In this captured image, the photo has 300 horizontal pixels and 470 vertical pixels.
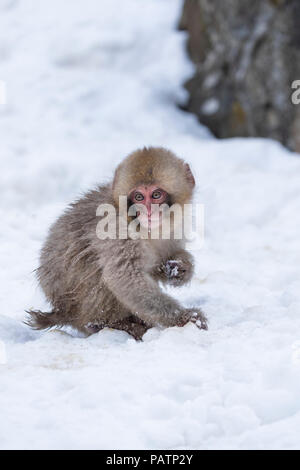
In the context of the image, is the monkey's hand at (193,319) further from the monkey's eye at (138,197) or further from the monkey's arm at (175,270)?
the monkey's eye at (138,197)

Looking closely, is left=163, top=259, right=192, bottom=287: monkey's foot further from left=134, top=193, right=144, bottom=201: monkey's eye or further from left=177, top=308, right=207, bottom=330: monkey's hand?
left=134, top=193, right=144, bottom=201: monkey's eye

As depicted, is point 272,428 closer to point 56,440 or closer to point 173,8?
point 56,440

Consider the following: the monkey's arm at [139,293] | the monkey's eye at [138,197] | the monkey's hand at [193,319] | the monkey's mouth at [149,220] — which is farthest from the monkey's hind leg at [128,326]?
the monkey's eye at [138,197]

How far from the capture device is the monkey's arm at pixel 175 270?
12.4ft

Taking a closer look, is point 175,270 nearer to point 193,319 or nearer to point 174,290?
point 193,319

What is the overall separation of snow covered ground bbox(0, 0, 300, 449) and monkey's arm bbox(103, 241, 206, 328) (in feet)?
0.29

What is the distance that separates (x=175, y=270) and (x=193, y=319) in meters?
0.39

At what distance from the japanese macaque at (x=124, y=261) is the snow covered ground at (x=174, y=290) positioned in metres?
0.17

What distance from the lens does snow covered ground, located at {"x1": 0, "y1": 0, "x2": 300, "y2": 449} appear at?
248cm

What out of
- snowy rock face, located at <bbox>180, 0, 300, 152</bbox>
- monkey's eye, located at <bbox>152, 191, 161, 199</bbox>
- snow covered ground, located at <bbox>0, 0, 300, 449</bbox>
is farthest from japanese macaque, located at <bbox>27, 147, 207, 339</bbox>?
snowy rock face, located at <bbox>180, 0, 300, 152</bbox>

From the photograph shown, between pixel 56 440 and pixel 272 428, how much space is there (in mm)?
759

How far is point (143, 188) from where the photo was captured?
3.42 meters

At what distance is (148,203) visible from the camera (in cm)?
343

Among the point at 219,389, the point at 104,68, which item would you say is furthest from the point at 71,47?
the point at 219,389
